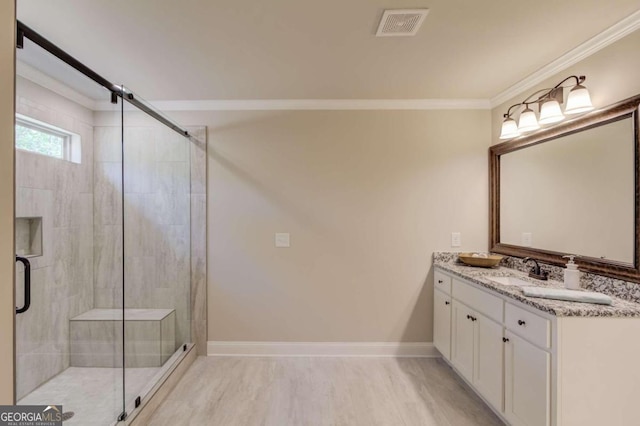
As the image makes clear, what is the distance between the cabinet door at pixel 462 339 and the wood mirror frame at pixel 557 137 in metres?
0.71

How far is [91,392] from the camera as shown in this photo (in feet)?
7.10

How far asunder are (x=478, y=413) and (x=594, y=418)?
29.9 inches

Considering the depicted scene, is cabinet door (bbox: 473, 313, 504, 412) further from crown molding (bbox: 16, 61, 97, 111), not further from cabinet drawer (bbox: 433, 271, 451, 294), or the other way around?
crown molding (bbox: 16, 61, 97, 111)

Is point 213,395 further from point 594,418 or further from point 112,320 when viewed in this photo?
point 594,418

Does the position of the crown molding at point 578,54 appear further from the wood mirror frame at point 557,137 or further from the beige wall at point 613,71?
the wood mirror frame at point 557,137

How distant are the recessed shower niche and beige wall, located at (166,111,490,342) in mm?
1261

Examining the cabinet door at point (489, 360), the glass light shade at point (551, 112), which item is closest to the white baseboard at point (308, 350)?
the cabinet door at point (489, 360)

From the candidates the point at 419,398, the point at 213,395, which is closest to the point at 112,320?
the point at 213,395

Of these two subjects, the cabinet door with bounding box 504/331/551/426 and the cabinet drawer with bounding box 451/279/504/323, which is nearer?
the cabinet door with bounding box 504/331/551/426

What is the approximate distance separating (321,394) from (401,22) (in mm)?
2609

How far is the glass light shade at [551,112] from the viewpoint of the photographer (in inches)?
79.0

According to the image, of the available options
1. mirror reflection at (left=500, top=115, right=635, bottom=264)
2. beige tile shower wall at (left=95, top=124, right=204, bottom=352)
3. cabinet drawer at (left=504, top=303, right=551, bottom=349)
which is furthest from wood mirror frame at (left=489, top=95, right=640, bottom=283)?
beige tile shower wall at (left=95, top=124, right=204, bottom=352)

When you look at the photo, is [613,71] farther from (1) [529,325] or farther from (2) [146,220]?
(2) [146,220]

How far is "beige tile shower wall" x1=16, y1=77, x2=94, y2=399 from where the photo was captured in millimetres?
2107
